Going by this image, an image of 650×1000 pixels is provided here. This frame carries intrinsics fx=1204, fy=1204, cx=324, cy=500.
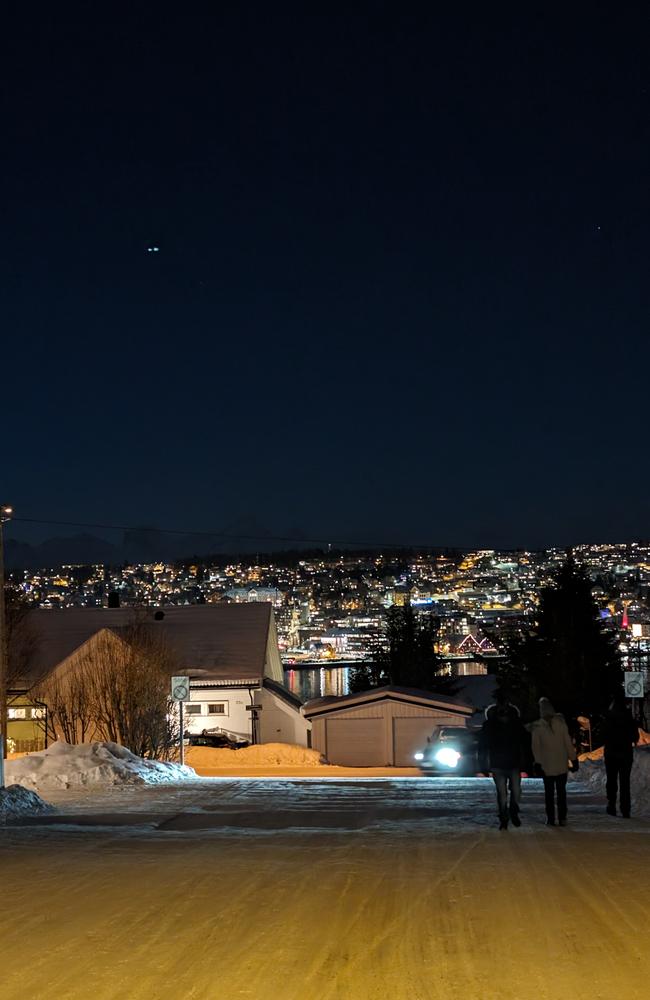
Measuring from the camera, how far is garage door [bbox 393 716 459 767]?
5078cm

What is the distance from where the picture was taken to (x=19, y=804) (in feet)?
59.8

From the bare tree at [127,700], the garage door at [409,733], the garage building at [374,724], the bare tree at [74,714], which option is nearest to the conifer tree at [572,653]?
the garage door at [409,733]

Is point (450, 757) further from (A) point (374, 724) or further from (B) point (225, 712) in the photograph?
(B) point (225, 712)

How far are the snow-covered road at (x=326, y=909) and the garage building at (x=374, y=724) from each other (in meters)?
35.2

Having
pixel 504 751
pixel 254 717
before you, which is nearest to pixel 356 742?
pixel 254 717

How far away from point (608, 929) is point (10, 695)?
49082mm

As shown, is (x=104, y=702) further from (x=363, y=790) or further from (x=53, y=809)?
(x=53, y=809)

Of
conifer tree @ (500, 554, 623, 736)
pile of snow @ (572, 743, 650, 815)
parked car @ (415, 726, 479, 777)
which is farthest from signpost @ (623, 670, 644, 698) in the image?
conifer tree @ (500, 554, 623, 736)

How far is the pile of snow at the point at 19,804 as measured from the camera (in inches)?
696

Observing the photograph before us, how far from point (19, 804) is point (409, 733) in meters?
34.3

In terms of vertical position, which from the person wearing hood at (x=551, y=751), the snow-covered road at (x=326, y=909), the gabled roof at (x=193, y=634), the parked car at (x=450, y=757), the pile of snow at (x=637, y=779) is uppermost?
the gabled roof at (x=193, y=634)

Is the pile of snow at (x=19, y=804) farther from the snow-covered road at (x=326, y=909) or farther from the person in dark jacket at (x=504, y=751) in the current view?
the person in dark jacket at (x=504, y=751)

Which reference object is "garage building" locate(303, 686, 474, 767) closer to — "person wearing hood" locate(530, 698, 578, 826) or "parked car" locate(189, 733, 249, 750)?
"parked car" locate(189, 733, 249, 750)

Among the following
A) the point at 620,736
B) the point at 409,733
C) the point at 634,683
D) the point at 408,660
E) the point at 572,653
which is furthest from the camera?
the point at 408,660
